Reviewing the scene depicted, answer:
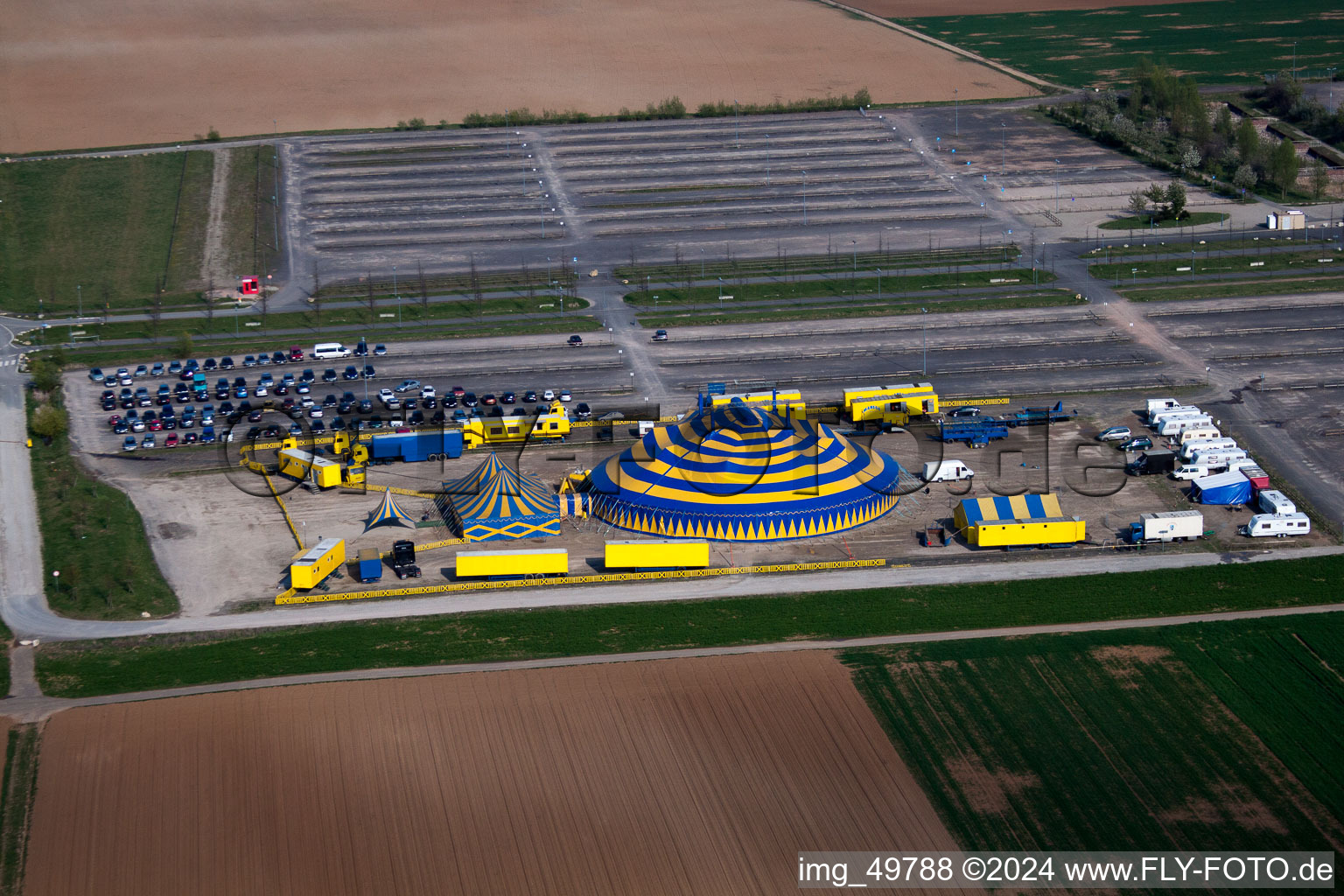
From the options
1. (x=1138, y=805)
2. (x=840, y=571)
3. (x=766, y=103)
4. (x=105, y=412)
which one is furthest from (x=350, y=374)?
(x=766, y=103)

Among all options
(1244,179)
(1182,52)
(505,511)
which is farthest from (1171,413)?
(1182,52)

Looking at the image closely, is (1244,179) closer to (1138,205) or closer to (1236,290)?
(1138,205)

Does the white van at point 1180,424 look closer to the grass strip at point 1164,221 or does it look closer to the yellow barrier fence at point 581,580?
the yellow barrier fence at point 581,580

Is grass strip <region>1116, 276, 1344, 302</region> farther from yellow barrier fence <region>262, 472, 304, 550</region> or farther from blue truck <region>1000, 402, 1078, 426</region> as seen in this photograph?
yellow barrier fence <region>262, 472, 304, 550</region>

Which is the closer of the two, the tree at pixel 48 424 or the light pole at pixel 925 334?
the tree at pixel 48 424

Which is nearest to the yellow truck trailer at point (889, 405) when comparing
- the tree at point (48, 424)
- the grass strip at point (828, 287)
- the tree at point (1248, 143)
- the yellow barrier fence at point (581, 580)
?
the yellow barrier fence at point (581, 580)

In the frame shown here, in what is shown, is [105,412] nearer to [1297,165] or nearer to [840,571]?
[840,571]
